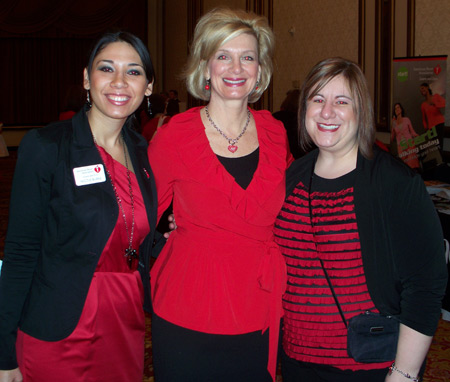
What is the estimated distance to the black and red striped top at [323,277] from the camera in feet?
5.14

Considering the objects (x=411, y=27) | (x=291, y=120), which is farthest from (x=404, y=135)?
(x=411, y=27)

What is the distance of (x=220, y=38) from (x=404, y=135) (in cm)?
327

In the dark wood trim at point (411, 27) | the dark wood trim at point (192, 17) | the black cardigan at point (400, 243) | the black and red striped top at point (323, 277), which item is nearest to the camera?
the black cardigan at point (400, 243)

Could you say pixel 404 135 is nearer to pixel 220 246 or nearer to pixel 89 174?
pixel 220 246

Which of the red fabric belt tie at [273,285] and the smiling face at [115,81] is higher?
the smiling face at [115,81]

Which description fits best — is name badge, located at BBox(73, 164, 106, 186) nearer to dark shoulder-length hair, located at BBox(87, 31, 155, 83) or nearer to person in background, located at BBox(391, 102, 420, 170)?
dark shoulder-length hair, located at BBox(87, 31, 155, 83)

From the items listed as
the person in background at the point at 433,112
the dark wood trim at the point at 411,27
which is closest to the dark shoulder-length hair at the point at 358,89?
the person in background at the point at 433,112

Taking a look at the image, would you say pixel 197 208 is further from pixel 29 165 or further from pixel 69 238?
pixel 29 165

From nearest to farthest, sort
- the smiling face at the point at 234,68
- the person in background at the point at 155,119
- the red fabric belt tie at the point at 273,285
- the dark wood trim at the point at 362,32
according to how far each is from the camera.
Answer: the red fabric belt tie at the point at 273,285, the smiling face at the point at 234,68, the person in background at the point at 155,119, the dark wood trim at the point at 362,32

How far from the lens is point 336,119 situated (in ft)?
5.39

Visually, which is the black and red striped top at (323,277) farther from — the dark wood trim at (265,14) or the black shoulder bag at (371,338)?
the dark wood trim at (265,14)

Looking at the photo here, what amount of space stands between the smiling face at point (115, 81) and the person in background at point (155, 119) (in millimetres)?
3056

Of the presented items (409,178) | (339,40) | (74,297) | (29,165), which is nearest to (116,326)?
(74,297)

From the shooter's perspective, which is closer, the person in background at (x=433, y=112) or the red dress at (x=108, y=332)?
the red dress at (x=108, y=332)
